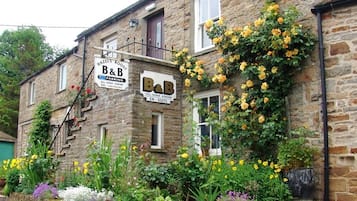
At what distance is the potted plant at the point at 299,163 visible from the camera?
25.0 ft

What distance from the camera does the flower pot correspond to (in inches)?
299

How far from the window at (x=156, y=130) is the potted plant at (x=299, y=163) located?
11.4 feet

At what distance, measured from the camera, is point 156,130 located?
10633 millimetres

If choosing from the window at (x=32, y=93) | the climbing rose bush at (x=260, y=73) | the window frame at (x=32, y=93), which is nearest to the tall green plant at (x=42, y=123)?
the window frame at (x=32, y=93)

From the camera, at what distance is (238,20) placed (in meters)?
10.3

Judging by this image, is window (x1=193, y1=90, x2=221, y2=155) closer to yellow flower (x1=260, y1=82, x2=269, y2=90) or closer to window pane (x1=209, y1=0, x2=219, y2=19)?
yellow flower (x1=260, y1=82, x2=269, y2=90)

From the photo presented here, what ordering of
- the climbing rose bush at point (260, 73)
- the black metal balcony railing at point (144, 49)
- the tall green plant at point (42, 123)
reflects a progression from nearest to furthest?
the climbing rose bush at point (260, 73) → the black metal balcony railing at point (144, 49) → the tall green plant at point (42, 123)

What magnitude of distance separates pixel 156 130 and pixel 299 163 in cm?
403

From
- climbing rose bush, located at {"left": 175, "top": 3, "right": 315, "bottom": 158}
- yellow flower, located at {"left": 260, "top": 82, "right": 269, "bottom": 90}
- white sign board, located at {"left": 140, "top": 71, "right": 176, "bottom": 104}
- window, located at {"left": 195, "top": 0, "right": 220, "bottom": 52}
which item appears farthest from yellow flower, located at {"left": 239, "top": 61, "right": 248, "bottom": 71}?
white sign board, located at {"left": 140, "top": 71, "right": 176, "bottom": 104}

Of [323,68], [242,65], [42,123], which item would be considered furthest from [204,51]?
[42,123]

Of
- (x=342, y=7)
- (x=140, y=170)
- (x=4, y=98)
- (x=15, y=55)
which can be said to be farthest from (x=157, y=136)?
(x=15, y=55)

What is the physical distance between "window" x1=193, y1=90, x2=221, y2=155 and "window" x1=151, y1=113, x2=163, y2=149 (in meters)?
0.96

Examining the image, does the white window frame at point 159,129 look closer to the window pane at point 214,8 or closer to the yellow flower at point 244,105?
the yellow flower at point 244,105

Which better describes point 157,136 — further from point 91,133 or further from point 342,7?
point 342,7
